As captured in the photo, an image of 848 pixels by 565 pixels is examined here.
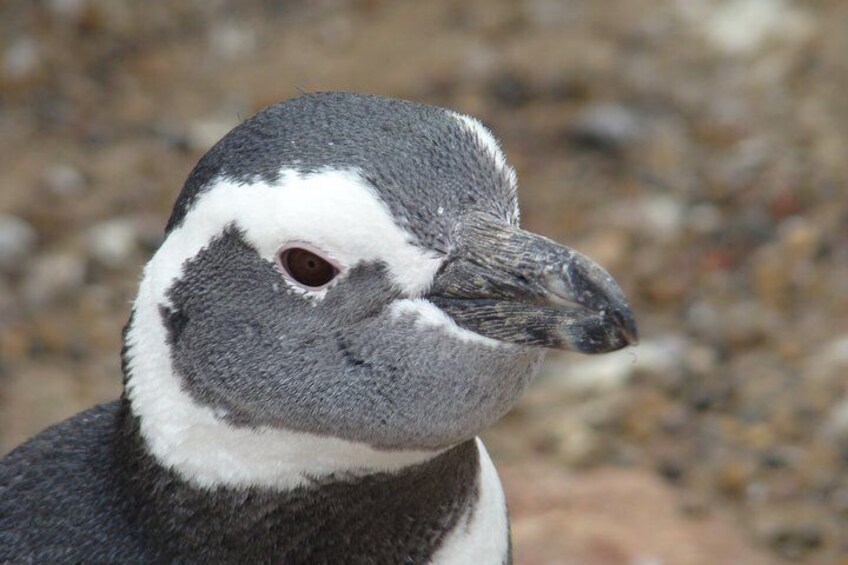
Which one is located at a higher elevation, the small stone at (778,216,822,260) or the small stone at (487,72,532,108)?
the small stone at (487,72,532,108)

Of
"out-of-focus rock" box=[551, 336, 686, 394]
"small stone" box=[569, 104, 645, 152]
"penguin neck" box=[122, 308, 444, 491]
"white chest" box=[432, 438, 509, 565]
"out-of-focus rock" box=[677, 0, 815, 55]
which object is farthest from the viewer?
"out-of-focus rock" box=[677, 0, 815, 55]

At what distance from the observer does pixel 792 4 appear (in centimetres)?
565

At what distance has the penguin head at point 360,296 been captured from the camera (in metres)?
2.19

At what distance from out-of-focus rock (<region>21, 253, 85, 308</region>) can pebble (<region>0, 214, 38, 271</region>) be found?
58 mm

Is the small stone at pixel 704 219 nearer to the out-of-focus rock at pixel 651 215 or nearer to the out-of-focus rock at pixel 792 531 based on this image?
the out-of-focus rock at pixel 651 215

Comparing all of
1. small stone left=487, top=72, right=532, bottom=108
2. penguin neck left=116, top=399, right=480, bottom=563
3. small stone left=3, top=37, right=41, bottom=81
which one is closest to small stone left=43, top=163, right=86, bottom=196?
small stone left=3, top=37, right=41, bottom=81

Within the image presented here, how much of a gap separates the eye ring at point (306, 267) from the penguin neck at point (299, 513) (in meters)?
0.33

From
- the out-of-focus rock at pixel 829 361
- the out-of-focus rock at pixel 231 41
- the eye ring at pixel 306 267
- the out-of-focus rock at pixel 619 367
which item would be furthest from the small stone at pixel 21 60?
the eye ring at pixel 306 267

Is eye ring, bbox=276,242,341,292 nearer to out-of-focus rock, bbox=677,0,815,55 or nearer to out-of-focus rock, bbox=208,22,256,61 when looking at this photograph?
out-of-focus rock, bbox=677,0,815,55

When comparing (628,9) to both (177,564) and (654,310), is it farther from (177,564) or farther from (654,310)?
(177,564)

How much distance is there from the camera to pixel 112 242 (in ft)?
17.0

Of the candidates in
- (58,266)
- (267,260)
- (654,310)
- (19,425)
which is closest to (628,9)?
(654,310)

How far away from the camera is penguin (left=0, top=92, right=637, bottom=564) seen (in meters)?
2.20

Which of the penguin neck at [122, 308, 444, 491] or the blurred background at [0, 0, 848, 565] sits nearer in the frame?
the penguin neck at [122, 308, 444, 491]
